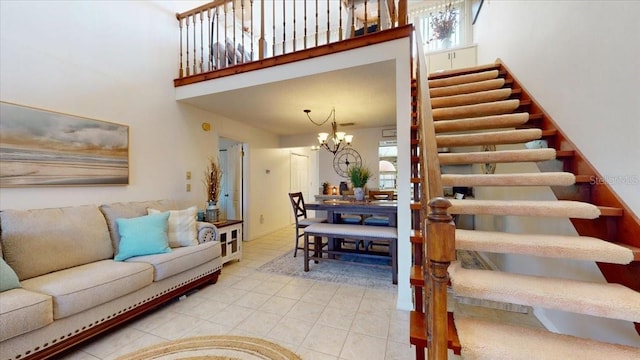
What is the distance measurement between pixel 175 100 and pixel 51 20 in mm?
1331

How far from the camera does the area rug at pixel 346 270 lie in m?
3.00

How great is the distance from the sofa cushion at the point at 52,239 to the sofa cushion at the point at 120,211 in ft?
0.19

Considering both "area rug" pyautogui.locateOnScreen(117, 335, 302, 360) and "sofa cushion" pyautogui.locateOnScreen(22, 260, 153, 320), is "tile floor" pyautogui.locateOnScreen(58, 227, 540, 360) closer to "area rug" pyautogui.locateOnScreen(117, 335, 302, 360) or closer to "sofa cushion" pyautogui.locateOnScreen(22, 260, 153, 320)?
"area rug" pyautogui.locateOnScreen(117, 335, 302, 360)

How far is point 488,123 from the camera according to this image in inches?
92.1

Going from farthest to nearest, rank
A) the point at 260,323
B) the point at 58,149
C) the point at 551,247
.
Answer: the point at 58,149 → the point at 260,323 → the point at 551,247

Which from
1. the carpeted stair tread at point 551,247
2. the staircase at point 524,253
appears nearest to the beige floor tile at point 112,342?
the staircase at point 524,253

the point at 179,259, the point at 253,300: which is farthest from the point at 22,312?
the point at 253,300

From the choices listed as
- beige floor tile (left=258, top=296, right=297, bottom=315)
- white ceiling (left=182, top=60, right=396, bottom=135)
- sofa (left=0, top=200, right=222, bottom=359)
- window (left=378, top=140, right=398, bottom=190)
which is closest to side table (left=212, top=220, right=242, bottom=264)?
sofa (left=0, top=200, right=222, bottom=359)

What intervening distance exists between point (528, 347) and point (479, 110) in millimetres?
2248

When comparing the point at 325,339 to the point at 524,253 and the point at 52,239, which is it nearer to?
the point at 524,253

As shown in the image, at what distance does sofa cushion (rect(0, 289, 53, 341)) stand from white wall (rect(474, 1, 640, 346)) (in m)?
3.23

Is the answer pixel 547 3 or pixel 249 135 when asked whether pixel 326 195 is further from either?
pixel 547 3

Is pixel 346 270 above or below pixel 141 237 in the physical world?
below

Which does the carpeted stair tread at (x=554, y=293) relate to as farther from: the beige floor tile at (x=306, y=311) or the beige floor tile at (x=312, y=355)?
the beige floor tile at (x=306, y=311)
